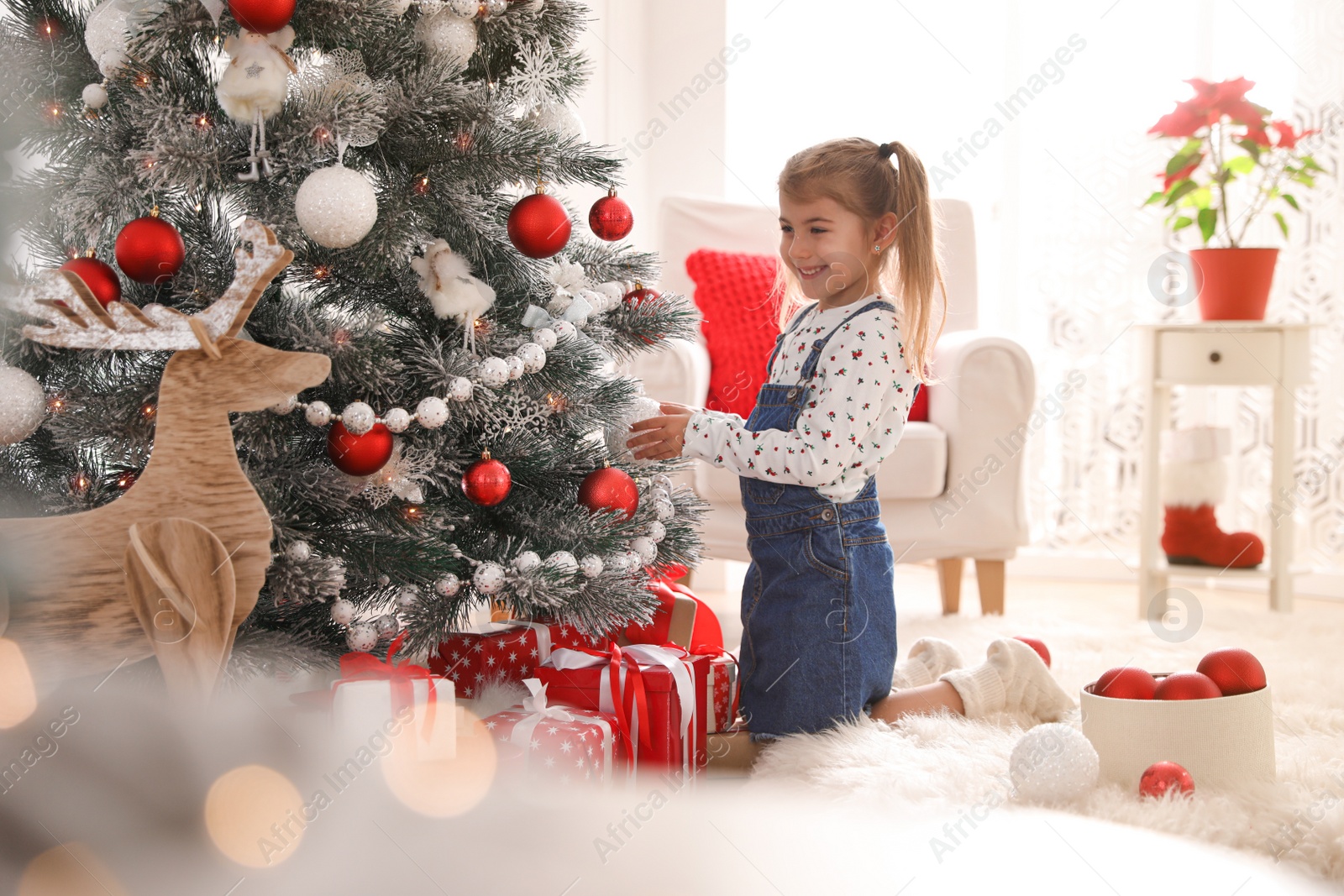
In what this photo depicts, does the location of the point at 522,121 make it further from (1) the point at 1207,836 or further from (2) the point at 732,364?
(2) the point at 732,364

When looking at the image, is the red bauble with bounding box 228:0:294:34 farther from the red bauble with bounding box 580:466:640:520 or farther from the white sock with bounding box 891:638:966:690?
the white sock with bounding box 891:638:966:690

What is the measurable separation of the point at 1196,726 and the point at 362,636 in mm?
798

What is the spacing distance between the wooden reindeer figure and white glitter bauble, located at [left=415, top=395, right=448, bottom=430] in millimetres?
146

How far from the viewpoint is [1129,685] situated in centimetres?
108

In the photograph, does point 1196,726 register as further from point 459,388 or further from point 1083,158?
point 1083,158

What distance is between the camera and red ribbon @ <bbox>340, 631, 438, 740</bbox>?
0.90 meters

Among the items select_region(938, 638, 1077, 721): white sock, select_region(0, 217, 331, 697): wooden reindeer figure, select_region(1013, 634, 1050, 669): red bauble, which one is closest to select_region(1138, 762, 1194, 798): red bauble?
select_region(938, 638, 1077, 721): white sock

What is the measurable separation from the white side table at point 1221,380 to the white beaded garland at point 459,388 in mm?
1628

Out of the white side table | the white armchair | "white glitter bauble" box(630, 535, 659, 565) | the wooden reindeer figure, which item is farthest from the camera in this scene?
the white side table

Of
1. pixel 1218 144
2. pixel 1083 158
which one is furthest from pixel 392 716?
pixel 1083 158

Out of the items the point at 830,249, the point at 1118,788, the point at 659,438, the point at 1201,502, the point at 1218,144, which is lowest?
the point at 1118,788

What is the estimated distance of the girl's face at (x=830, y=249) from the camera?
4.03ft

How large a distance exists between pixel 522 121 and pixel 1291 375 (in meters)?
1.83

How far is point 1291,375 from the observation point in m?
2.20
